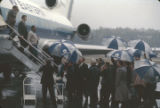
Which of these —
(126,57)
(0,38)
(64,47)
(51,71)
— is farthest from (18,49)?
(126,57)

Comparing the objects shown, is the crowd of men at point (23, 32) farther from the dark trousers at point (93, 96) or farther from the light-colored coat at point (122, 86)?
the light-colored coat at point (122, 86)

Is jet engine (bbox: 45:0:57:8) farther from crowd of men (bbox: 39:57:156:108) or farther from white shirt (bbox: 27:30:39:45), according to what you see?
crowd of men (bbox: 39:57:156:108)

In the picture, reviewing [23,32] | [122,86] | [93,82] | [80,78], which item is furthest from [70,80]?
[23,32]

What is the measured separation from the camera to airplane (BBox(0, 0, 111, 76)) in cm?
1739

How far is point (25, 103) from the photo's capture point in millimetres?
12633

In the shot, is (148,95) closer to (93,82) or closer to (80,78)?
(93,82)

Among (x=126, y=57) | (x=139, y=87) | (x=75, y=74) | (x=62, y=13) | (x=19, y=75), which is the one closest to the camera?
(x=139, y=87)

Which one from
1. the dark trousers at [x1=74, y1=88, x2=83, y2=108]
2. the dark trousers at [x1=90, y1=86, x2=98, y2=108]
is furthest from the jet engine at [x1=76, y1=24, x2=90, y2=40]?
the dark trousers at [x1=90, y1=86, x2=98, y2=108]

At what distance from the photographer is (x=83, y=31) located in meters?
25.8

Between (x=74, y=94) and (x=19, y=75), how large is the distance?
10667 mm

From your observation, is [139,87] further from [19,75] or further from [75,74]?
[19,75]

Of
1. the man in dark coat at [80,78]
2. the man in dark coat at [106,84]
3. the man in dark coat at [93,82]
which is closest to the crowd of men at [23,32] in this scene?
the man in dark coat at [80,78]

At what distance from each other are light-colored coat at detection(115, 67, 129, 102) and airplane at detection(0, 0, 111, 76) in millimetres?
4500

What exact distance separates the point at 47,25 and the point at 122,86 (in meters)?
13.5
